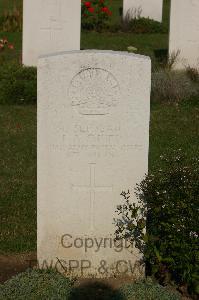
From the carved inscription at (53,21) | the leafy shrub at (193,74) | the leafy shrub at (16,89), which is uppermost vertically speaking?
the carved inscription at (53,21)

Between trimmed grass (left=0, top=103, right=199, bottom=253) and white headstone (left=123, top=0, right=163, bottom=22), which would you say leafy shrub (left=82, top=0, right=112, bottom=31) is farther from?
trimmed grass (left=0, top=103, right=199, bottom=253)

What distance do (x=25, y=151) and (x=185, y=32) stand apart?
546 centimetres

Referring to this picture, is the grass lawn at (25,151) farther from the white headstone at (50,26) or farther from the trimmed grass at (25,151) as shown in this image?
the white headstone at (50,26)

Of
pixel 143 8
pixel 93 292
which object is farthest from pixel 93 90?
pixel 143 8

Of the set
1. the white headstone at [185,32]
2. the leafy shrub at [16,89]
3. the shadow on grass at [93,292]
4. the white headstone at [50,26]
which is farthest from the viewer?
the white headstone at [185,32]

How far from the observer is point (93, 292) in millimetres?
5336

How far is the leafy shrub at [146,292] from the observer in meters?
4.67

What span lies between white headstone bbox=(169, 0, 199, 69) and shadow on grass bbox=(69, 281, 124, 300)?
834 cm

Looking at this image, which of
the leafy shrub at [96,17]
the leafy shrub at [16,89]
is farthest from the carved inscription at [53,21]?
the leafy shrub at [96,17]

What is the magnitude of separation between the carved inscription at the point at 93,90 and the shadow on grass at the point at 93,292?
1.23 meters

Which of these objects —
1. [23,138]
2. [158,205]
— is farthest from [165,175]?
[23,138]

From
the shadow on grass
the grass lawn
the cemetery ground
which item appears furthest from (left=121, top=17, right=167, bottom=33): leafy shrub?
the shadow on grass

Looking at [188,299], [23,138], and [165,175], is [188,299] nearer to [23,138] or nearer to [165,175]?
[165,175]

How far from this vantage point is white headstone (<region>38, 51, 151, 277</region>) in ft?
17.2
